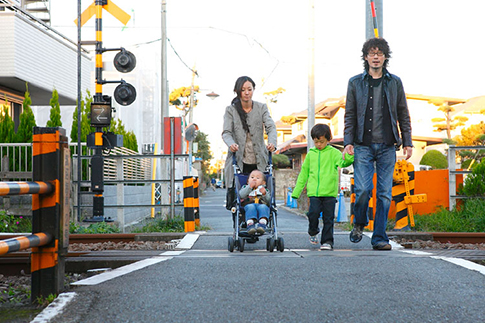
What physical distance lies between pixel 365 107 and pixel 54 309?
3.95 metres

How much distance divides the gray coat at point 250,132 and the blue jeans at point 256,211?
16.0 inches

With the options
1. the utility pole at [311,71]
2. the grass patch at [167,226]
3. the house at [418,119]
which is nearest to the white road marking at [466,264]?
the grass patch at [167,226]

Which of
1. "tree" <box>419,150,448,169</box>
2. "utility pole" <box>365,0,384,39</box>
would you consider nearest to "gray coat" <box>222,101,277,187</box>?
"utility pole" <box>365,0,384,39</box>

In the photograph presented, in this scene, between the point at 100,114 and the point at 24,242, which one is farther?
the point at 100,114

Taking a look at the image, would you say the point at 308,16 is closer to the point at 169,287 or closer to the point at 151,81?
the point at 169,287

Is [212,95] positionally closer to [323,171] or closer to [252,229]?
[323,171]

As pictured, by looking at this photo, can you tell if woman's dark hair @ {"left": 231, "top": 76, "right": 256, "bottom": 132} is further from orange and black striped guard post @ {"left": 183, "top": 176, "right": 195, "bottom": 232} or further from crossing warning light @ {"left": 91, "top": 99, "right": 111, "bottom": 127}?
crossing warning light @ {"left": 91, "top": 99, "right": 111, "bottom": 127}

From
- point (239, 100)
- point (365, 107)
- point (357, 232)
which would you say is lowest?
point (357, 232)

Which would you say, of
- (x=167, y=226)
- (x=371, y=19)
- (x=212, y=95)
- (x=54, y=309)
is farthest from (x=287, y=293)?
(x=212, y=95)

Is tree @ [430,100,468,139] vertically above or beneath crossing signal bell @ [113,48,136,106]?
above

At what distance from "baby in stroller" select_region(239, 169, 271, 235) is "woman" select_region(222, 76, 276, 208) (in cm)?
21

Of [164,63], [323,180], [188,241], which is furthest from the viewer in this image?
[164,63]

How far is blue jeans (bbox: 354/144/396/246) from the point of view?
5820 mm

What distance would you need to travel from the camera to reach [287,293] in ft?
10.2
